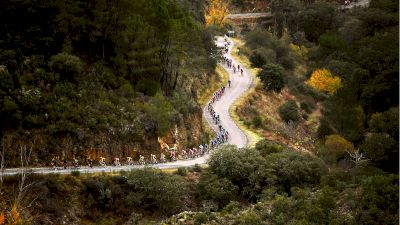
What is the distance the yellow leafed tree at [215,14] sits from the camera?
11200cm

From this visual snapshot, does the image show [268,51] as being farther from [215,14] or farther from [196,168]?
[196,168]

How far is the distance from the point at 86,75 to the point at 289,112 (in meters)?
30.4

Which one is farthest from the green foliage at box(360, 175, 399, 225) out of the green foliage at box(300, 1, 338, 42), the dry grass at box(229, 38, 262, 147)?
the green foliage at box(300, 1, 338, 42)

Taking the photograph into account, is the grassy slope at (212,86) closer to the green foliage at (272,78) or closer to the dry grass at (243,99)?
the dry grass at (243,99)

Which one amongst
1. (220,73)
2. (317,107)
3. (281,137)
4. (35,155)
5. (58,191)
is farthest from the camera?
(220,73)

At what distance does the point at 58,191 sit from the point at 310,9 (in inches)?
3204

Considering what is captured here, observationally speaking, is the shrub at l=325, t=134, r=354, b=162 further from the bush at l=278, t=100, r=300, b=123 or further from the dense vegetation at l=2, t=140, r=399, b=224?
the bush at l=278, t=100, r=300, b=123

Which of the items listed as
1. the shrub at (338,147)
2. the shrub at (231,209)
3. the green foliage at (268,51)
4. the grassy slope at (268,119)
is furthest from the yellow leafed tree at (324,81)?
the shrub at (231,209)

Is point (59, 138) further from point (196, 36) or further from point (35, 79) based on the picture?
point (196, 36)

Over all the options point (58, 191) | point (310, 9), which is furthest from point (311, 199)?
point (310, 9)

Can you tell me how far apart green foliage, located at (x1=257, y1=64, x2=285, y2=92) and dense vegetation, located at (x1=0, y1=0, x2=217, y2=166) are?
22750 mm

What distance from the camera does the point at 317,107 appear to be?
75062 millimetres

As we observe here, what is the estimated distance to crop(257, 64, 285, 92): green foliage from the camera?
7669 centimetres

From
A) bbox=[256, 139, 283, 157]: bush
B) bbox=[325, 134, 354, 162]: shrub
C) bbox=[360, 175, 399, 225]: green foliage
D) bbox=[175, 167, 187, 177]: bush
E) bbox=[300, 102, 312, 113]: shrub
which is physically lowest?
Answer: bbox=[300, 102, 312, 113]: shrub
